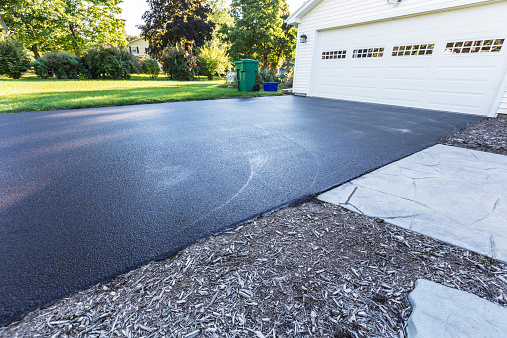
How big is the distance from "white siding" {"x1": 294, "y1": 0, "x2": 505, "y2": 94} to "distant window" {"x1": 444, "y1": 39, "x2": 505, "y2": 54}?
0.83 metres

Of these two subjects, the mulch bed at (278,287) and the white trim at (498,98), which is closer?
the mulch bed at (278,287)

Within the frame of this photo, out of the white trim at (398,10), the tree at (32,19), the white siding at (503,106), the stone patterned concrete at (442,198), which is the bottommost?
the stone patterned concrete at (442,198)

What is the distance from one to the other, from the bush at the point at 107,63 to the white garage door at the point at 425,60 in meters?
13.1

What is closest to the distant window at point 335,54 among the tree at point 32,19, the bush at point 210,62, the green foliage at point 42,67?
the bush at point 210,62

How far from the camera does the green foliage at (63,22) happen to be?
17.7 metres

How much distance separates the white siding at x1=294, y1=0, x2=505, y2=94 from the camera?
6130 millimetres

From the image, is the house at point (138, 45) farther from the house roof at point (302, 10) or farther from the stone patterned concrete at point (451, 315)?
the stone patterned concrete at point (451, 315)

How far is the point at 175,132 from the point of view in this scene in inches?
156

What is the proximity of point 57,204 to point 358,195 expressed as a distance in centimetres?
247

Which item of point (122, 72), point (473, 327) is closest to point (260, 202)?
point (473, 327)

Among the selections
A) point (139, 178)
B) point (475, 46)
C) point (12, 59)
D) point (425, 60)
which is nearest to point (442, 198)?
point (139, 178)

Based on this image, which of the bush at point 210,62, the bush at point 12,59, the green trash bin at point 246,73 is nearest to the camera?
the green trash bin at point 246,73

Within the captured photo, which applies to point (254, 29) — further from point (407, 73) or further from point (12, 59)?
point (407, 73)

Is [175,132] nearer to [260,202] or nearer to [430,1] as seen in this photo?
[260,202]
